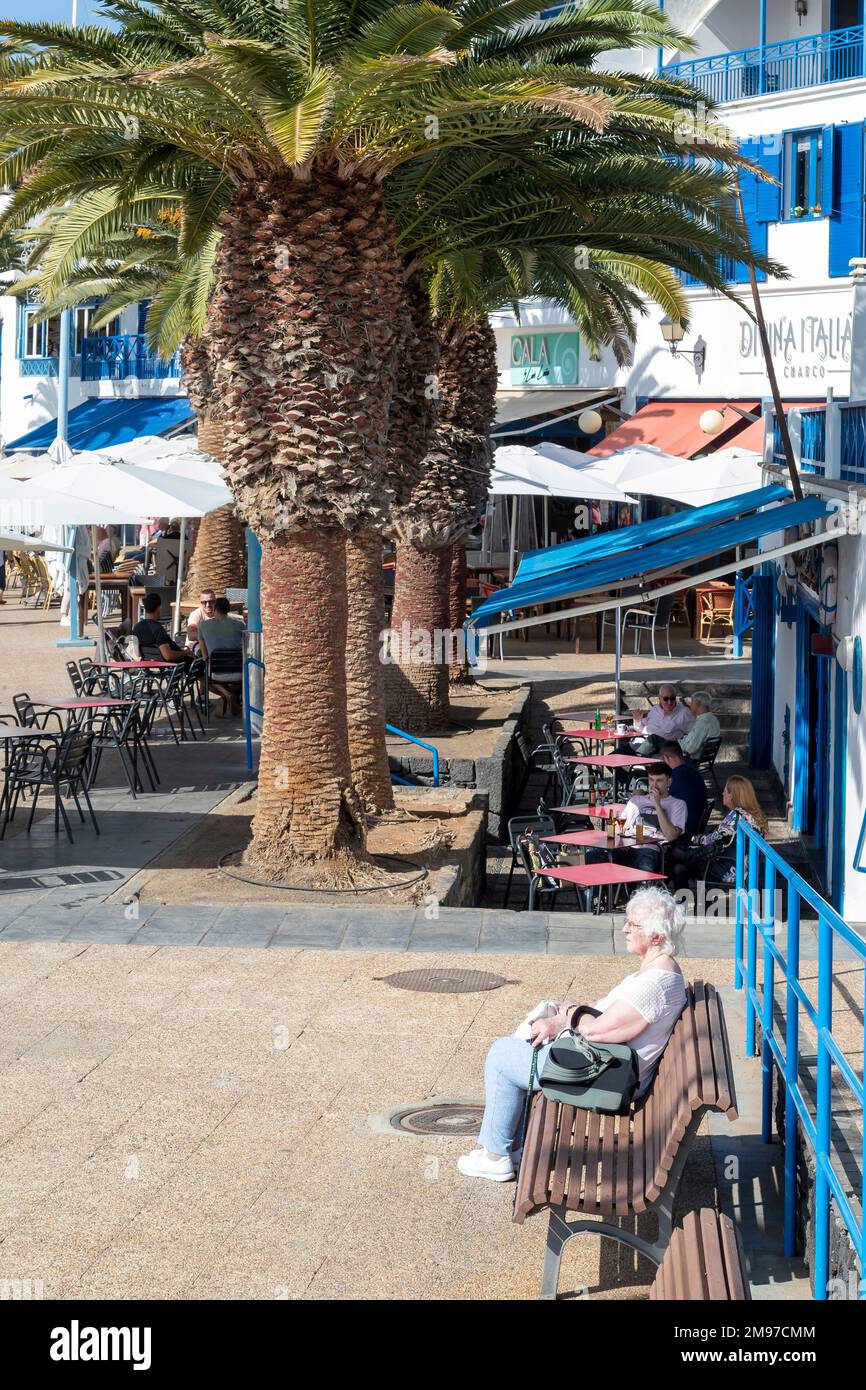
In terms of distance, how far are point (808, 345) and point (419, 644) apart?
1219 cm

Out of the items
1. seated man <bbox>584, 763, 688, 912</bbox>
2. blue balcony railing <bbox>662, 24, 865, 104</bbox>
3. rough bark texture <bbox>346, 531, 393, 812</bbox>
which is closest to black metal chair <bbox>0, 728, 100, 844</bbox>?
rough bark texture <bbox>346, 531, 393, 812</bbox>

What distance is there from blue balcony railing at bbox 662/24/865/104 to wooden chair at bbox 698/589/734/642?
26.6 ft

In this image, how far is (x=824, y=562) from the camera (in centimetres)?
1277

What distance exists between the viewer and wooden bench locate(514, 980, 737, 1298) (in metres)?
5.38

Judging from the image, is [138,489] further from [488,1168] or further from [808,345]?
[808,345]

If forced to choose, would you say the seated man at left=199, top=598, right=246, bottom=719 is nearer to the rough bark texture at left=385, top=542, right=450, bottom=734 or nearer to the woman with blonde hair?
the rough bark texture at left=385, top=542, right=450, bottom=734

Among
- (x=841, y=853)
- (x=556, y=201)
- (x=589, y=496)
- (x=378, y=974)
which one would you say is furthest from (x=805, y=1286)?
(x=589, y=496)

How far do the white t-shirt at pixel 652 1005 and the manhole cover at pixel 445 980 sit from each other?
2907mm

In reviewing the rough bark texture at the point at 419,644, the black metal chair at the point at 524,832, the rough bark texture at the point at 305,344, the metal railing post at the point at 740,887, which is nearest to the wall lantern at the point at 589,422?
the rough bark texture at the point at 419,644

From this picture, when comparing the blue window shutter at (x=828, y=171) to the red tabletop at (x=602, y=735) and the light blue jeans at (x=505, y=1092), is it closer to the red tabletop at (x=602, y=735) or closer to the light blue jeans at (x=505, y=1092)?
the red tabletop at (x=602, y=735)

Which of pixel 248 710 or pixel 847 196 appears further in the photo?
pixel 847 196

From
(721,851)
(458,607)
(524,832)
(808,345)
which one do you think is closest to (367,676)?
(524,832)

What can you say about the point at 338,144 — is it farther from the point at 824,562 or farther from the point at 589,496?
the point at 589,496

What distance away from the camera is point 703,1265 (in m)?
4.40
